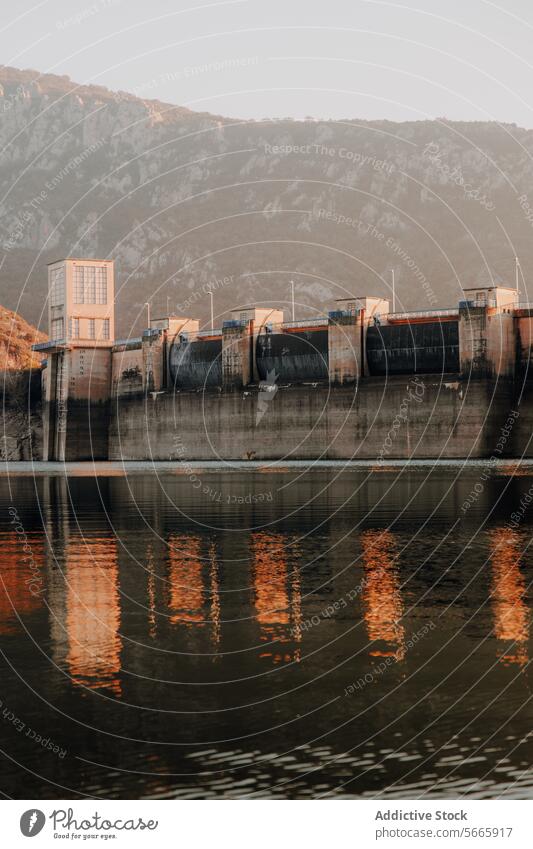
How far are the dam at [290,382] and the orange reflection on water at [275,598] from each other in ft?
195

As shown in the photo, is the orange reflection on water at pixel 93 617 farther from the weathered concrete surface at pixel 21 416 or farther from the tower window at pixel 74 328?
the weathered concrete surface at pixel 21 416

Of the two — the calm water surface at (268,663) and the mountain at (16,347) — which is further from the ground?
the mountain at (16,347)

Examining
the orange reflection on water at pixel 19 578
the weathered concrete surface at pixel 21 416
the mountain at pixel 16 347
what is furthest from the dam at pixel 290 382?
the orange reflection on water at pixel 19 578

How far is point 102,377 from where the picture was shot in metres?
127

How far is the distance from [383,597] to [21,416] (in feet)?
393

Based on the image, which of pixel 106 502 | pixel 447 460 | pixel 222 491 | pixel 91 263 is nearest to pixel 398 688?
pixel 106 502

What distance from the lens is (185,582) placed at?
28.7 metres

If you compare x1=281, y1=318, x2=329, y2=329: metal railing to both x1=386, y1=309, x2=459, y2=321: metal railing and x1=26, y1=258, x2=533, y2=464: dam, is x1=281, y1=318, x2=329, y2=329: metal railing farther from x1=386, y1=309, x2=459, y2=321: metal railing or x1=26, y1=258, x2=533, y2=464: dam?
x1=386, y1=309, x2=459, y2=321: metal railing

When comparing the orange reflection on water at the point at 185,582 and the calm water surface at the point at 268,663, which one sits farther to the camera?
the orange reflection on water at the point at 185,582

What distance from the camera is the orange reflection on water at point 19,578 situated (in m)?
24.8

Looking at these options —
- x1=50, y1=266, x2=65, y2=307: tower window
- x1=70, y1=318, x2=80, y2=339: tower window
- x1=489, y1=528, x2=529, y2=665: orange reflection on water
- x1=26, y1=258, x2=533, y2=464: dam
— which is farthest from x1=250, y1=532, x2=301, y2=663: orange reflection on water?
x1=50, y1=266, x2=65, y2=307: tower window

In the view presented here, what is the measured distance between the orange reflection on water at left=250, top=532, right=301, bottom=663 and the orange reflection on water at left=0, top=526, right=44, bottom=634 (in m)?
4.96

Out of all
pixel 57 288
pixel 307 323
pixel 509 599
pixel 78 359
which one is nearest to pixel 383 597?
pixel 509 599

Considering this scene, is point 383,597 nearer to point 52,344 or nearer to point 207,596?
point 207,596
